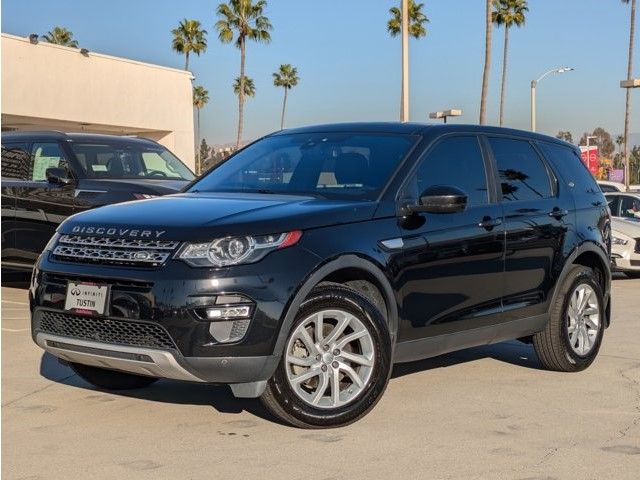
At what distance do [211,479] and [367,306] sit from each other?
1465 millimetres

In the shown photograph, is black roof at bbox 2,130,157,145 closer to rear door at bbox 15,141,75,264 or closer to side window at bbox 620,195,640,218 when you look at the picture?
rear door at bbox 15,141,75,264

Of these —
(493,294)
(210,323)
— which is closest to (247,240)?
(210,323)

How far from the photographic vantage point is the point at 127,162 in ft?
40.0

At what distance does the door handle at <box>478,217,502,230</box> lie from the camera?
6787mm

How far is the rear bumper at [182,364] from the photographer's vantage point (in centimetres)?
529

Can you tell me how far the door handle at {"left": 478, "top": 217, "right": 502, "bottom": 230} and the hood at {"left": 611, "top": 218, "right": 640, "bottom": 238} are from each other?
953 centimetres

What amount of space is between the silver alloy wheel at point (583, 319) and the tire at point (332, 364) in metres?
2.34

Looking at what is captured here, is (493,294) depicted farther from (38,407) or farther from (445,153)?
(38,407)

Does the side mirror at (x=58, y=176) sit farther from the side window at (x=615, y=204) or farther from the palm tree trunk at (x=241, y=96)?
the palm tree trunk at (x=241, y=96)

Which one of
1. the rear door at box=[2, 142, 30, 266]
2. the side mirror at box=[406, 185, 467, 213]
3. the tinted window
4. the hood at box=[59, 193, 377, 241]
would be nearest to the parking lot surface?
the hood at box=[59, 193, 377, 241]

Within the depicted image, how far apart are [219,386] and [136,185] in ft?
15.9

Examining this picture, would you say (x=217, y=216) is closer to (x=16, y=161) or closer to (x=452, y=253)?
(x=452, y=253)

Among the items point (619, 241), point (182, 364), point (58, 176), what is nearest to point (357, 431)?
point (182, 364)

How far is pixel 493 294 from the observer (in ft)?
22.5
